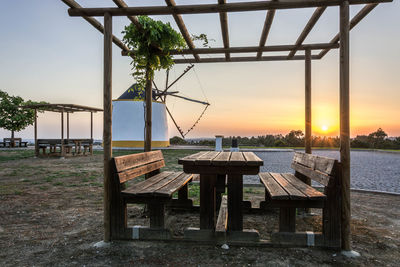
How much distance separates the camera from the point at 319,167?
2930mm

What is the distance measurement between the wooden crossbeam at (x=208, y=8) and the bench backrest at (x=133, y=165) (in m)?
1.67

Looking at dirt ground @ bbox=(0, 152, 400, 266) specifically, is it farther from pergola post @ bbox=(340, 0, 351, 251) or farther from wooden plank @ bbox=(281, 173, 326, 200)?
pergola post @ bbox=(340, 0, 351, 251)

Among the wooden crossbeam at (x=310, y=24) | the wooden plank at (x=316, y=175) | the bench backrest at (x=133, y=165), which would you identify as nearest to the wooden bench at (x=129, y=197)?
the bench backrest at (x=133, y=165)

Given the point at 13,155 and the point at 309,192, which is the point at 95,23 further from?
the point at 13,155

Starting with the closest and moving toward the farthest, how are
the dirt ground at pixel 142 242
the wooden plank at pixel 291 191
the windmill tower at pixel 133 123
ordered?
1. the dirt ground at pixel 142 242
2. the wooden plank at pixel 291 191
3. the windmill tower at pixel 133 123

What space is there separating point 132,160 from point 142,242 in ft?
3.10

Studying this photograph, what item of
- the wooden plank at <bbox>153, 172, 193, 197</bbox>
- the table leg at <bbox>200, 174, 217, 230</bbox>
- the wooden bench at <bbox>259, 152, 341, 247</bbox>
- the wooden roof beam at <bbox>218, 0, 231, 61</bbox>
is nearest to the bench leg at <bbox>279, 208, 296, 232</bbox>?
the wooden bench at <bbox>259, 152, 341, 247</bbox>

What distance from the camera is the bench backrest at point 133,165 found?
279 cm

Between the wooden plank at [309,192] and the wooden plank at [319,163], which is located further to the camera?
the wooden plank at [319,163]

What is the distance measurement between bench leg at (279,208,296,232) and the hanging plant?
280 cm

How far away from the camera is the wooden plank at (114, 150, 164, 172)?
2.82 meters

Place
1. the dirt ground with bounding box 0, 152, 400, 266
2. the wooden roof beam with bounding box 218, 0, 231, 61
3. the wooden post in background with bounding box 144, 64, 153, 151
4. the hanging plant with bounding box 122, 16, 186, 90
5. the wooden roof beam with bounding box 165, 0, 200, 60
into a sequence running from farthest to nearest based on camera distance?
the wooden post in background with bounding box 144, 64, 153, 151, the hanging plant with bounding box 122, 16, 186, 90, the wooden roof beam with bounding box 218, 0, 231, 61, the wooden roof beam with bounding box 165, 0, 200, 60, the dirt ground with bounding box 0, 152, 400, 266

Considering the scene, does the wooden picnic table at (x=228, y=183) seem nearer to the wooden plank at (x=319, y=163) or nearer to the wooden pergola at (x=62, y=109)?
the wooden plank at (x=319, y=163)

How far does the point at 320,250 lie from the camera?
8.55 feet
